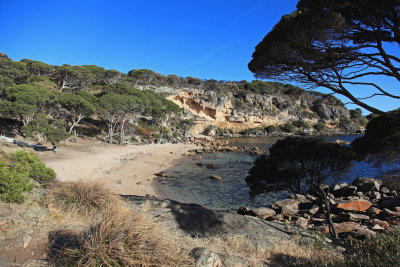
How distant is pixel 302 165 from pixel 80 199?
7349 mm

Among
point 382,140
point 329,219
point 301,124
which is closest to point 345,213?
point 329,219

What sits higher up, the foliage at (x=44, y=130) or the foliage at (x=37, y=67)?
the foliage at (x=37, y=67)

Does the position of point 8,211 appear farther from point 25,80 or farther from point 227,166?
point 25,80

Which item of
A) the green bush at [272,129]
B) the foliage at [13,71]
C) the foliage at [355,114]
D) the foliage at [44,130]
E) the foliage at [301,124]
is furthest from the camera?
the foliage at [355,114]

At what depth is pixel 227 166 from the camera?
21.9 metres

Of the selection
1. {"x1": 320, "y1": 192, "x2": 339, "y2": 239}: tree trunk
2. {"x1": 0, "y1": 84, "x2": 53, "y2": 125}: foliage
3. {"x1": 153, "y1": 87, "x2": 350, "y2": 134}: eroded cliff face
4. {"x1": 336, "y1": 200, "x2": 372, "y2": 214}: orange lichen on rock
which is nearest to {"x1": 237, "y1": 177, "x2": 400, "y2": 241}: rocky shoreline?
{"x1": 336, "y1": 200, "x2": 372, "y2": 214}: orange lichen on rock

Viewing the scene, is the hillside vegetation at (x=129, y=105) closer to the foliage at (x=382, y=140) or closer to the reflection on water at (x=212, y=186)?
the foliage at (x=382, y=140)

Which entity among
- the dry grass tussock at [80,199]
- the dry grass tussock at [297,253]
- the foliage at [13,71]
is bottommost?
the dry grass tussock at [297,253]

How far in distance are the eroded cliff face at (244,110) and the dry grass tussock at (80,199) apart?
47.8 metres

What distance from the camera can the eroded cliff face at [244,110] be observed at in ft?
187

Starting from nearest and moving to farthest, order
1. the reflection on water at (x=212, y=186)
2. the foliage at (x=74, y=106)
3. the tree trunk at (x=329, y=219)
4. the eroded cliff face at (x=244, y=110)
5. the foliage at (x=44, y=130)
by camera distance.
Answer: the tree trunk at (x=329, y=219) → the reflection on water at (x=212, y=186) → the foliage at (x=44, y=130) → the foliage at (x=74, y=106) → the eroded cliff face at (x=244, y=110)

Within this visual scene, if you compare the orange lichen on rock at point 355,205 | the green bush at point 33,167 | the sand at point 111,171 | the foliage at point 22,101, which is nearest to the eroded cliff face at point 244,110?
the foliage at point 22,101

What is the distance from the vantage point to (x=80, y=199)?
539 cm

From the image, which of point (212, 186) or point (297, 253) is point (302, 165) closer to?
point (297, 253)
